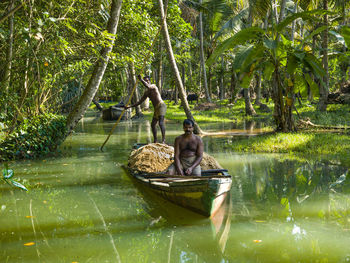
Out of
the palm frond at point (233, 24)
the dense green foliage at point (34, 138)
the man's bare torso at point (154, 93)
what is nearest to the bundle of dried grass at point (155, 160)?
the man's bare torso at point (154, 93)

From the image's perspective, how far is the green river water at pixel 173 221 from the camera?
12.8 ft

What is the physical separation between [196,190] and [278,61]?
7841 mm

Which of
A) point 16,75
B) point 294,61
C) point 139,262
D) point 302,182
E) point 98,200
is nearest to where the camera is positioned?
point 139,262

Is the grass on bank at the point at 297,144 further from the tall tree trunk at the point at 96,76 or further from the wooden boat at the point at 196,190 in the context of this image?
the wooden boat at the point at 196,190

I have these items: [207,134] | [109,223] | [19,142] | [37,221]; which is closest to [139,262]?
[109,223]

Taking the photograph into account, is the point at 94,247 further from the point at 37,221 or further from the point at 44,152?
the point at 44,152

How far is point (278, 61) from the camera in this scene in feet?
37.2

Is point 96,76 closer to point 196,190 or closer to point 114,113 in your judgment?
point 196,190

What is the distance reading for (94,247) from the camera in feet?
13.4

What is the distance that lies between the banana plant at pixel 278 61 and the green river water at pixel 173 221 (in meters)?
3.85

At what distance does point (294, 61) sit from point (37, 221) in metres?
8.73

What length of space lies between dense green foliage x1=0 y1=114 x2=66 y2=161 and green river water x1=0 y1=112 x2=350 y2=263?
1345 mm

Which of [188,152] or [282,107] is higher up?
[282,107]

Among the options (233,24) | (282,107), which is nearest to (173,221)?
(282,107)
